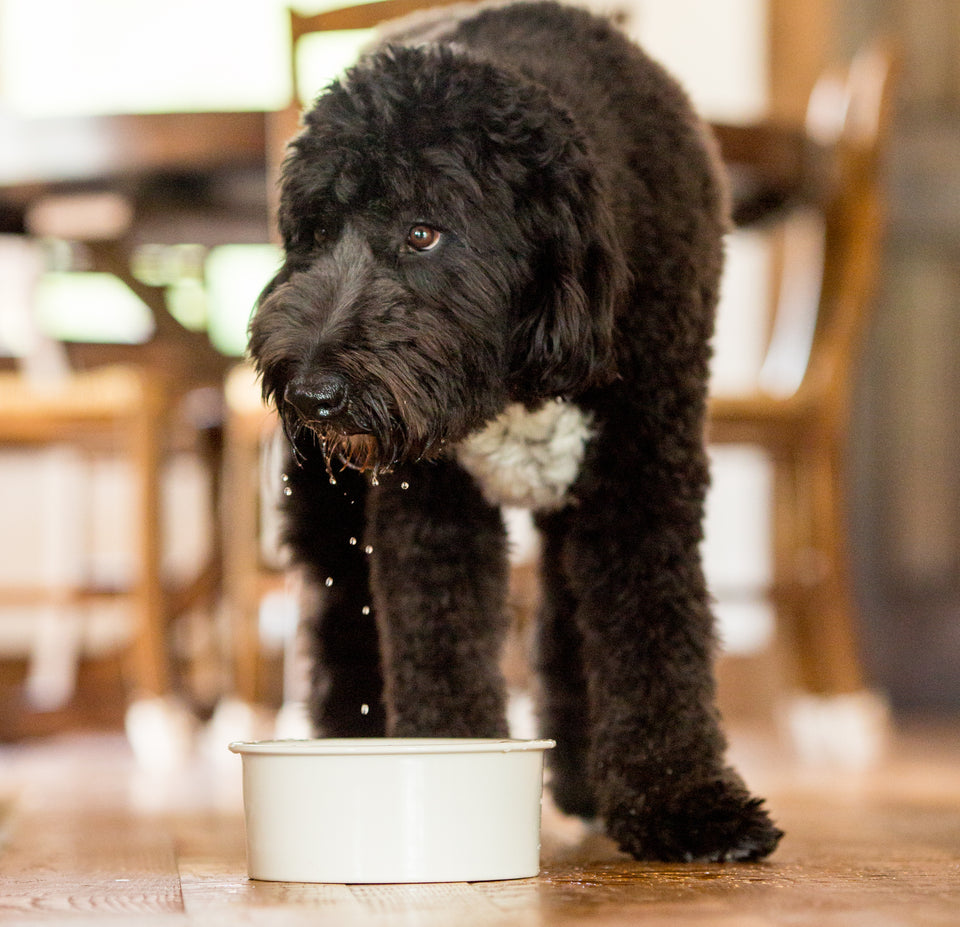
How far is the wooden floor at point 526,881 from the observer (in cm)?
105

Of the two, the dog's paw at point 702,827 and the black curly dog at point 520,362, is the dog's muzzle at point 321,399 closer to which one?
the black curly dog at point 520,362

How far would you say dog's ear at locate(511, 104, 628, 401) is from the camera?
132 cm

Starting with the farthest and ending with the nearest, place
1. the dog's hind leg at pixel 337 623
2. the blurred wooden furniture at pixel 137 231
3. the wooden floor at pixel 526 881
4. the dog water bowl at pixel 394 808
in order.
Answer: the blurred wooden furniture at pixel 137 231, the dog's hind leg at pixel 337 623, the dog water bowl at pixel 394 808, the wooden floor at pixel 526 881

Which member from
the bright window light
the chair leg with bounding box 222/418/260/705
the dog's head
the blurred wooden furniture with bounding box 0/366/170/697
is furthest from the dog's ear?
the bright window light

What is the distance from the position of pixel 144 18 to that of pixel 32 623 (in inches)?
82.5

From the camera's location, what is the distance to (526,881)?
1212 millimetres

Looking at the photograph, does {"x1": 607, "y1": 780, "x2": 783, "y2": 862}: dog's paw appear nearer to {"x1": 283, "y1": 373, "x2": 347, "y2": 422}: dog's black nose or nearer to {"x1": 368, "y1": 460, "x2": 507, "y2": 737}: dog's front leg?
{"x1": 368, "y1": 460, "x2": 507, "y2": 737}: dog's front leg

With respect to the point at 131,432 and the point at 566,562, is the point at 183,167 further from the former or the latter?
the point at 566,562

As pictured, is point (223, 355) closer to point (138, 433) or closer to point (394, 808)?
point (138, 433)

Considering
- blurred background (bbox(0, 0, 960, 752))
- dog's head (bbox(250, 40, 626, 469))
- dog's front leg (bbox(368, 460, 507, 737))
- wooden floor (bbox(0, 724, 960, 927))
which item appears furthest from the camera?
blurred background (bbox(0, 0, 960, 752))

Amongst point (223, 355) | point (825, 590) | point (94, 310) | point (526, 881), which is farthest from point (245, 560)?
point (94, 310)

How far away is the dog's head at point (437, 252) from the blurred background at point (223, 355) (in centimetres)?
121

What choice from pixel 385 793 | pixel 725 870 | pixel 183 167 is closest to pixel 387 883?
pixel 385 793

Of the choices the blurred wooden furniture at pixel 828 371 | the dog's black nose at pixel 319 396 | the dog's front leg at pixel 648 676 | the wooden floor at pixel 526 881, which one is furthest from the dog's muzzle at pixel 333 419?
the blurred wooden furniture at pixel 828 371
